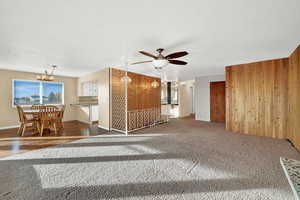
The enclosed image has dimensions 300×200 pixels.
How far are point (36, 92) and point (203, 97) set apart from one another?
7.97 m

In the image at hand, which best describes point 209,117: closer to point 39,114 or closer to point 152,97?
point 152,97

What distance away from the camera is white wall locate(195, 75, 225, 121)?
643cm

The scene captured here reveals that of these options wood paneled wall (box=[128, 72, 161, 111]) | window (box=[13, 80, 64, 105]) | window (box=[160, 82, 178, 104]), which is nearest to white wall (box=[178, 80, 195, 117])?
window (box=[160, 82, 178, 104])

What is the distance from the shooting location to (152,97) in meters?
6.05

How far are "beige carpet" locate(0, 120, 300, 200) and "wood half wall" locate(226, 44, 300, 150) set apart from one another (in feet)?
2.83

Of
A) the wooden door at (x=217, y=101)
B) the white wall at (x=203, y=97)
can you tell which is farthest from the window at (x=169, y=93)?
the wooden door at (x=217, y=101)

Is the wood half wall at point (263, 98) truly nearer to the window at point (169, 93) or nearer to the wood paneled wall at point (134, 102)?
the wood paneled wall at point (134, 102)

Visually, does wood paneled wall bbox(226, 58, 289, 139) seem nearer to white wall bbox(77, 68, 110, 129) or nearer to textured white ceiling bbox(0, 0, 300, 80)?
textured white ceiling bbox(0, 0, 300, 80)

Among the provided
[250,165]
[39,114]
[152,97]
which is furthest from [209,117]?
[39,114]

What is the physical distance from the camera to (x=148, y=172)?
1.95m

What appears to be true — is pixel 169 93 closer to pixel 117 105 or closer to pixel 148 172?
pixel 117 105

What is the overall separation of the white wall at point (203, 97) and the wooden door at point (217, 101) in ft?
0.63

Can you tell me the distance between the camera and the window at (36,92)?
5102 millimetres

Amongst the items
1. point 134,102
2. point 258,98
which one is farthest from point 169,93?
point 258,98
